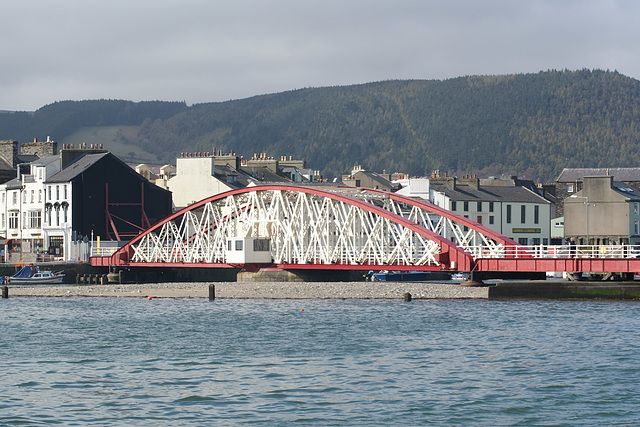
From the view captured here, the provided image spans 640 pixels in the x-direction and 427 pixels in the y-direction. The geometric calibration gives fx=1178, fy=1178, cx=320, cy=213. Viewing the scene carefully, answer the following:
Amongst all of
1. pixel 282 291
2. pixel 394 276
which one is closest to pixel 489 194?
pixel 394 276

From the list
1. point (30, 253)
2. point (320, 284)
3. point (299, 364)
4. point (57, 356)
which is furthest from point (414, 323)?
point (30, 253)

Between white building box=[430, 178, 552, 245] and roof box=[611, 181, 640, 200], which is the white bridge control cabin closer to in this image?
white building box=[430, 178, 552, 245]

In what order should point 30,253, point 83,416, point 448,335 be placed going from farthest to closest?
1. point 30,253
2. point 448,335
3. point 83,416

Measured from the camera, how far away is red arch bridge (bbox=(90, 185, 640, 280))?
229 ft

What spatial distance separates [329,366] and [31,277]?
186ft

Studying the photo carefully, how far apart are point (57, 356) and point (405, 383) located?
1510 cm

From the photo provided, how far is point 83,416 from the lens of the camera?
108 ft

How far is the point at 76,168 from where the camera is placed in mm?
107000

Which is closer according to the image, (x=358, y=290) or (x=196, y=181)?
(x=358, y=290)

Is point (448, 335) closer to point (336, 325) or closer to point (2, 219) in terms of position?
point (336, 325)

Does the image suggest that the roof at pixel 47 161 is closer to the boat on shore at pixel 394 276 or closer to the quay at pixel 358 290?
the quay at pixel 358 290

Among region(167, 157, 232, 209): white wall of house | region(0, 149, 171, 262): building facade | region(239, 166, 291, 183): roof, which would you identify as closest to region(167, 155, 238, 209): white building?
region(167, 157, 232, 209): white wall of house

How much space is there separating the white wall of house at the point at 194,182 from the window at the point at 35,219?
15.6 meters

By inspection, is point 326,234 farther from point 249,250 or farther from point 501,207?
point 501,207
